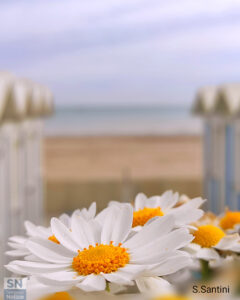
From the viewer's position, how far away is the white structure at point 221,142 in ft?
6.74

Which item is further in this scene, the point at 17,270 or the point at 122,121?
the point at 122,121

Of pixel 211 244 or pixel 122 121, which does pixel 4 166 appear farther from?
pixel 122 121

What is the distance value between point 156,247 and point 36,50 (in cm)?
1157

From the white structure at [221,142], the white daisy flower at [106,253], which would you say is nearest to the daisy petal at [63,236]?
the white daisy flower at [106,253]

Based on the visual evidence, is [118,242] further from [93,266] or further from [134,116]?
[134,116]

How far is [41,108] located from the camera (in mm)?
2539

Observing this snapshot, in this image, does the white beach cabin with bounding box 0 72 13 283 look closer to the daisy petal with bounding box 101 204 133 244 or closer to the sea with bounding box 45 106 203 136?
the daisy petal with bounding box 101 204 133 244

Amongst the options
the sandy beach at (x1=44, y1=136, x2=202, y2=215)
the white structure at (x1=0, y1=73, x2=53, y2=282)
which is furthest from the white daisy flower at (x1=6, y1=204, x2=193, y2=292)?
the sandy beach at (x1=44, y1=136, x2=202, y2=215)

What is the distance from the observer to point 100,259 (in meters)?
0.18

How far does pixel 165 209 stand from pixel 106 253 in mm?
67

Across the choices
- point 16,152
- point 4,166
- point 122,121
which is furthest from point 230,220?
point 122,121

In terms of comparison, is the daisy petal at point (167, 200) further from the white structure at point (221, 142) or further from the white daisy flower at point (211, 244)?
the white structure at point (221, 142)

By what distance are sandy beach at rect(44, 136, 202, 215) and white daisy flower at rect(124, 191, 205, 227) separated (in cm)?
274

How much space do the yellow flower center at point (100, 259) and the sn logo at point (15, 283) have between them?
0.02 metres
